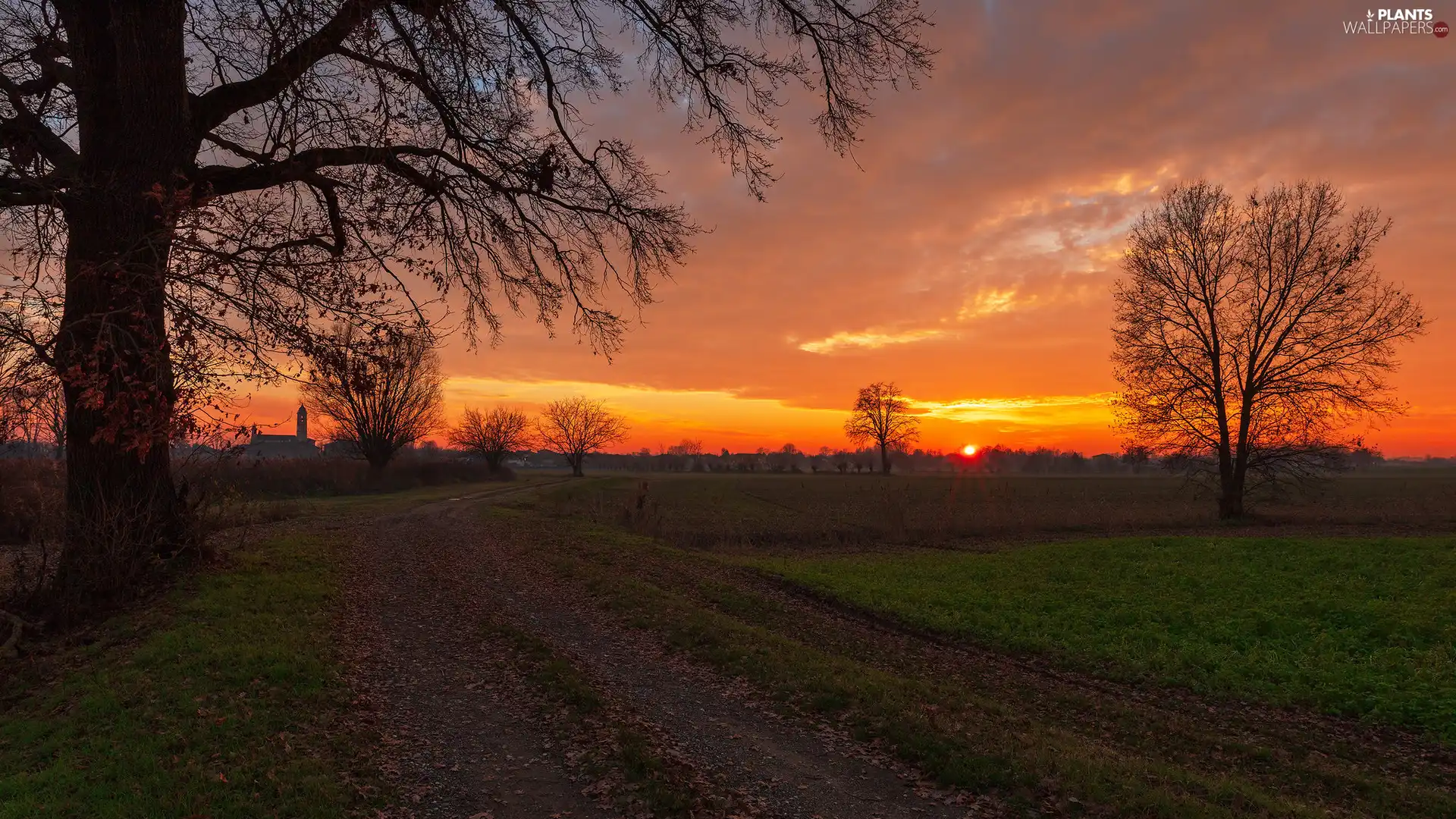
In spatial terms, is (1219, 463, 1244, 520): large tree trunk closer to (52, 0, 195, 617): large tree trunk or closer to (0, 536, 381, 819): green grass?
(0, 536, 381, 819): green grass

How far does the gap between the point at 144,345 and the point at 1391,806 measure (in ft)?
47.5

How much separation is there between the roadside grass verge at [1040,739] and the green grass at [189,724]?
4550mm

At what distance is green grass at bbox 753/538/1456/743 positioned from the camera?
9016 mm

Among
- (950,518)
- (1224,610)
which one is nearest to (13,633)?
(1224,610)

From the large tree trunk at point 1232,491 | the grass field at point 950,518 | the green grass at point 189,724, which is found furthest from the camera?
the large tree trunk at point 1232,491

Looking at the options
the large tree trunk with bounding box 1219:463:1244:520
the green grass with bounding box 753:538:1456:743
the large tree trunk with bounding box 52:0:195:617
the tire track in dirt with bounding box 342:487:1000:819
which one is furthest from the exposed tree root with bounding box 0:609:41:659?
the large tree trunk with bounding box 1219:463:1244:520

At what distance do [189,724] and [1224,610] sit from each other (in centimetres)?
1549

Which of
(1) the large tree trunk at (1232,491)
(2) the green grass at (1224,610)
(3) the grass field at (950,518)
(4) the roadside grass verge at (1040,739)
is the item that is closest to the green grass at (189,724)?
(4) the roadside grass verge at (1040,739)

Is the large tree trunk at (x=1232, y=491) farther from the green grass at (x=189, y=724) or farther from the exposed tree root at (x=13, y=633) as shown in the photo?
the exposed tree root at (x=13, y=633)

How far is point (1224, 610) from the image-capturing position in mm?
12367

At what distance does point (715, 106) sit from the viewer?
1135cm

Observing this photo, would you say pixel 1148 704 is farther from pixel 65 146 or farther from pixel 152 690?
pixel 65 146

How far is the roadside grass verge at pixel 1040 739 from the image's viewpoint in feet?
18.4

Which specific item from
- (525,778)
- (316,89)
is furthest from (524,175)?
(525,778)
